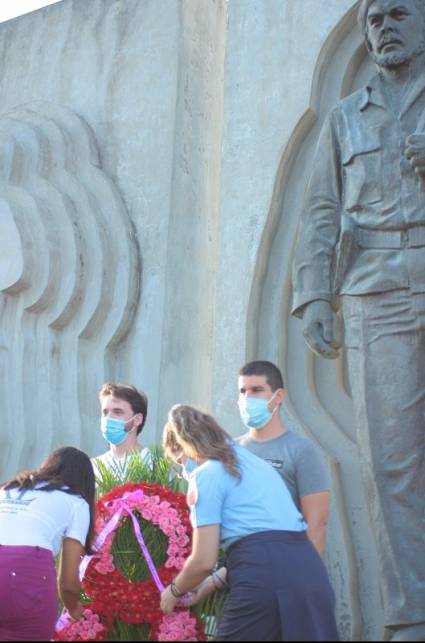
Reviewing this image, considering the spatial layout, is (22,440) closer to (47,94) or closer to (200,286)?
(200,286)

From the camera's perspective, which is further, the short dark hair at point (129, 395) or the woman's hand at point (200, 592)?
the short dark hair at point (129, 395)

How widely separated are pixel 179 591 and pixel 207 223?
11.7 feet

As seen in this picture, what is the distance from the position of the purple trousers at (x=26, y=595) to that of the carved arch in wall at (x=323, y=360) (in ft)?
5.54

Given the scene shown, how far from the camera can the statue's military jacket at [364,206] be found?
167 inches

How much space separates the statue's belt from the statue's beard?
0.72m

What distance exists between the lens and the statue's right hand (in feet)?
14.3

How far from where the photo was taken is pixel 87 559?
389 cm

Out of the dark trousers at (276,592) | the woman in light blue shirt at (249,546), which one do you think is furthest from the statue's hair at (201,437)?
the dark trousers at (276,592)

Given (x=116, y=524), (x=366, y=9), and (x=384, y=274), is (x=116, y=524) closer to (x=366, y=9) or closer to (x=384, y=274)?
(x=384, y=274)

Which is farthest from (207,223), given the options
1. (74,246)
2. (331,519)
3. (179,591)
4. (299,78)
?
(179,591)

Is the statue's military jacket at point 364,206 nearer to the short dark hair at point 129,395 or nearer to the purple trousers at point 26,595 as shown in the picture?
the short dark hair at point 129,395

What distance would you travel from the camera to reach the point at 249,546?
10.4 ft

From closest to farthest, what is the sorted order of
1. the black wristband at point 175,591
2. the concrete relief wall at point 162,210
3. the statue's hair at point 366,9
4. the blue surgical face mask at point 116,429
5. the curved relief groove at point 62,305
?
1. the black wristband at point 175,591
2. the statue's hair at point 366,9
3. the blue surgical face mask at point 116,429
4. the concrete relief wall at point 162,210
5. the curved relief groove at point 62,305

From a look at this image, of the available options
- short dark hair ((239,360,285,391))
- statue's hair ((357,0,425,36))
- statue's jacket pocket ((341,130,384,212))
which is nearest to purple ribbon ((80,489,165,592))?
short dark hair ((239,360,285,391))
